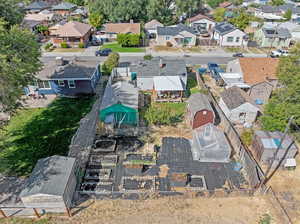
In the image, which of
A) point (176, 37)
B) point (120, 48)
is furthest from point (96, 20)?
point (176, 37)

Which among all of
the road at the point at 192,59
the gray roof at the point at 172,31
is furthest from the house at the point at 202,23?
the road at the point at 192,59

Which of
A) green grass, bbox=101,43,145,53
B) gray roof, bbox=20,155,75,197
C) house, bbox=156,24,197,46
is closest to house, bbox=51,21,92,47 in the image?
green grass, bbox=101,43,145,53

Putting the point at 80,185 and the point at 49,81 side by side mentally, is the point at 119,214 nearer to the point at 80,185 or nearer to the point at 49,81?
the point at 80,185

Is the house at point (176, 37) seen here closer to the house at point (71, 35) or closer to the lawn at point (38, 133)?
the house at point (71, 35)

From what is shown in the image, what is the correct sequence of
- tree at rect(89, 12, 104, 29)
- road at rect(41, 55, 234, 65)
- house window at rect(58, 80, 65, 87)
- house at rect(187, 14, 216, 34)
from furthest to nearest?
house at rect(187, 14, 216, 34)
tree at rect(89, 12, 104, 29)
road at rect(41, 55, 234, 65)
house window at rect(58, 80, 65, 87)

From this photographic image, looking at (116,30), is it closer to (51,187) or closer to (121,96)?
(121,96)

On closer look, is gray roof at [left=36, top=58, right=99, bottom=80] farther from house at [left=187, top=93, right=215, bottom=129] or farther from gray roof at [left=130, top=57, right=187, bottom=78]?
house at [left=187, top=93, right=215, bottom=129]
